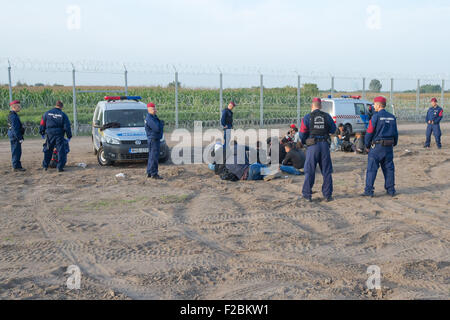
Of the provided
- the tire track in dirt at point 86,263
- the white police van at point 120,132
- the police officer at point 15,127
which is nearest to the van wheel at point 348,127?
the white police van at point 120,132

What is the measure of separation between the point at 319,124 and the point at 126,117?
6.58m

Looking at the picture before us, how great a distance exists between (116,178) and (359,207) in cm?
570

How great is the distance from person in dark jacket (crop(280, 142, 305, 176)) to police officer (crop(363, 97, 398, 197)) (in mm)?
2701

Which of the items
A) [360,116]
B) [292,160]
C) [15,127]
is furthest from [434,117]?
[15,127]

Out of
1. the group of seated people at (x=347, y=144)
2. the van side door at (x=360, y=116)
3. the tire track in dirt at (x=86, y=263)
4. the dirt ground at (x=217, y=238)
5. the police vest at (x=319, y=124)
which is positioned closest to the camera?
the tire track in dirt at (x=86, y=263)

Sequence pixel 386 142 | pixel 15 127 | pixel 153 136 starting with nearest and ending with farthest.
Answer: pixel 386 142
pixel 153 136
pixel 15 127

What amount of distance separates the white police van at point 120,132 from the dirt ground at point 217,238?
1342 mm

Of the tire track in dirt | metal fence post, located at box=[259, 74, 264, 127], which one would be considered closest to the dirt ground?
the tire track in dirt

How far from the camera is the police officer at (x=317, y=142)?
8438 mm

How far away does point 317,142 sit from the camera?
852 cm

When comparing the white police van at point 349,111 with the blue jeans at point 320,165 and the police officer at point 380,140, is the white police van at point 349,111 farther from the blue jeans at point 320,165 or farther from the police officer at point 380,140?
the blue jeans at point 320,165

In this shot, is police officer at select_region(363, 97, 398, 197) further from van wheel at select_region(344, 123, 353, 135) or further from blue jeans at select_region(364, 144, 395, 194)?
van wheel at select_region(344, 123, 353, 135)

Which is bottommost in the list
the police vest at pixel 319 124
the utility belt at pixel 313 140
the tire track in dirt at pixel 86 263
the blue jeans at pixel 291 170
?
the tire track in dirt at pixel 86 263

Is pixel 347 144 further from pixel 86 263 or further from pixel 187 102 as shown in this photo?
pixel 86 263
